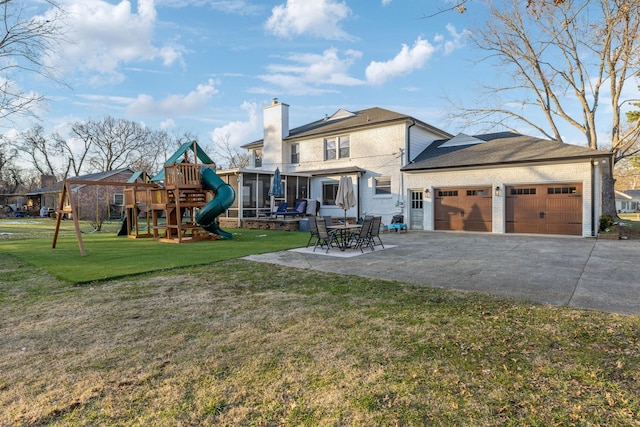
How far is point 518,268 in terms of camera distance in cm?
754

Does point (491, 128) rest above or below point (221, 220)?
above

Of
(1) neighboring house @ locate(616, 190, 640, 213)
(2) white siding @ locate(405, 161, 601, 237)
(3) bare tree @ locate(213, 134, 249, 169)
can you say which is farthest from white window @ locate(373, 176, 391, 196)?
(1) neighboring house @ locate(616, 190, 640, 213)

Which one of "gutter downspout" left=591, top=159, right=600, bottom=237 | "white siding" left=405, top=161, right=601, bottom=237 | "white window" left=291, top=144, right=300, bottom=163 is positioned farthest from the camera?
"white window" left=291, top=144, right=300, bottom=163

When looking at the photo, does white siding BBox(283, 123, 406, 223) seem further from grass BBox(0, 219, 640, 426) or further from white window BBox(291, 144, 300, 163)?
grass BBox(0, 219, 640, 426)

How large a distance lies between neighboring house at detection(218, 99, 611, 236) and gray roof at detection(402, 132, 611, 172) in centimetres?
5

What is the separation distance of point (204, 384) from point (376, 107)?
2171 centimetres

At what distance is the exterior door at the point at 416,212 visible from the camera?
59.1 ft

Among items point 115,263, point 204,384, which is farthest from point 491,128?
point 204,384

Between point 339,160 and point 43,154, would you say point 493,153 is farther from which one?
point 43,154

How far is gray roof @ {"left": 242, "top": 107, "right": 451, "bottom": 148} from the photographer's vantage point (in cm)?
1922

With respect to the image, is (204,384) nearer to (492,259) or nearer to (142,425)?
(142,425)

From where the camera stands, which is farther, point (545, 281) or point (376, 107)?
point (376, 107)

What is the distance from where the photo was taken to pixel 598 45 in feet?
58.0

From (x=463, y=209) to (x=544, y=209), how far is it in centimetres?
320
